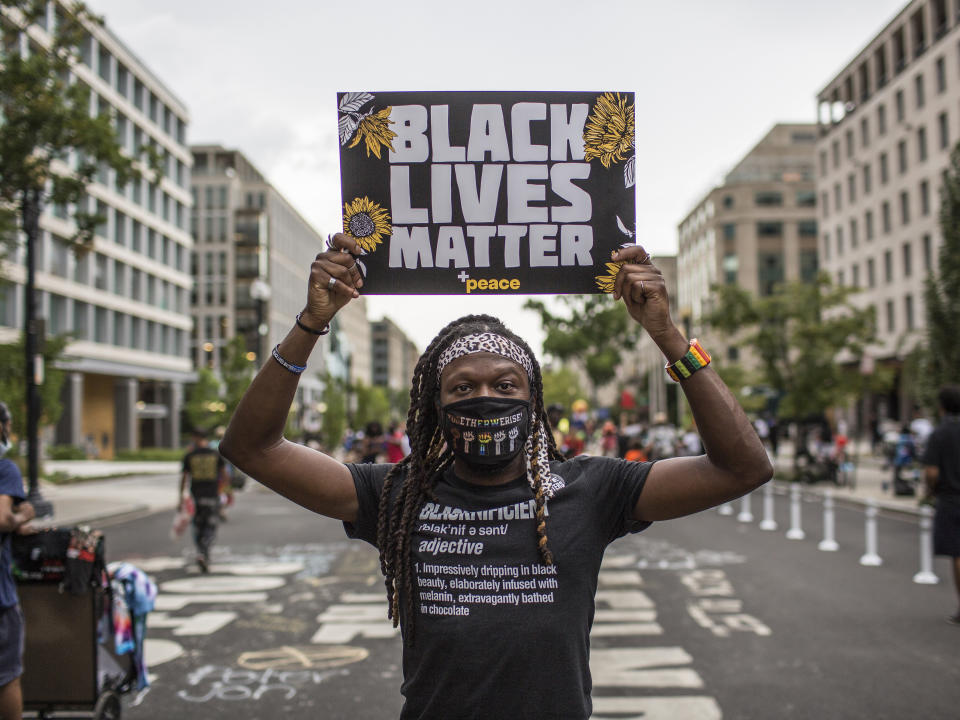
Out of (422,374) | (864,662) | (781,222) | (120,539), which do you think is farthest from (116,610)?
(781,222)

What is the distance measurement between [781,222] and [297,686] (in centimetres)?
7994

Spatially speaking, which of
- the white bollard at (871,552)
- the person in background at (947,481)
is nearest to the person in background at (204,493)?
the person in background at (947,481)

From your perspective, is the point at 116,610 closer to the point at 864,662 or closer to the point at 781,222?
the point at 864,662

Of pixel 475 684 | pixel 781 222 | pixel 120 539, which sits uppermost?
pixel 781 222

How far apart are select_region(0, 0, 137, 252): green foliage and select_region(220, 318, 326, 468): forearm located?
1306 centimetres

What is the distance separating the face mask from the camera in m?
2.43

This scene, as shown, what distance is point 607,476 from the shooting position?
2.58 m

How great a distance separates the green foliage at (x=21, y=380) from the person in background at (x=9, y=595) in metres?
17.0

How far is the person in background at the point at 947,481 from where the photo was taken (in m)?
7.55

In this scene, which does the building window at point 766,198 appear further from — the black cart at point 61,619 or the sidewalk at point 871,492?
the black cart at point 61,619

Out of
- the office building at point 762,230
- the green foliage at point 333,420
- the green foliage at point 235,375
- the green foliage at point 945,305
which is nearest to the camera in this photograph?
the green foliage at point 945,305

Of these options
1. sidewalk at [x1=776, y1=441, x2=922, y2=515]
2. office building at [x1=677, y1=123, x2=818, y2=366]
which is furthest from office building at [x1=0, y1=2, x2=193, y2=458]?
office building at [x1=677, y1=123, x2=818, y2=366]

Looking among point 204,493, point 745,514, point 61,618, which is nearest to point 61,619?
point 61,618

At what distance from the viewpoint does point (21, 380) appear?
78.6ft
